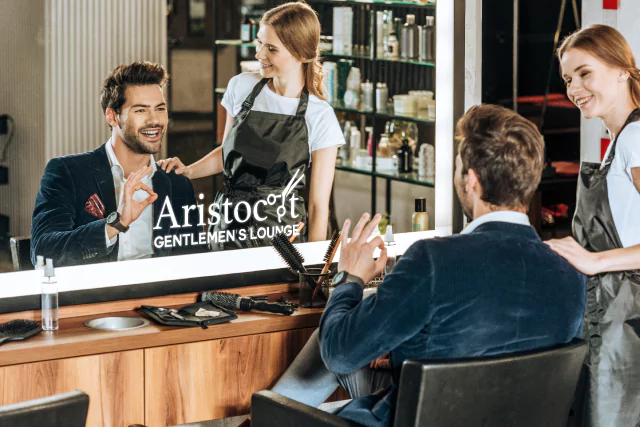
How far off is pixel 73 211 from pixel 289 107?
854mm

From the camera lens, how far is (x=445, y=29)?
3576mm

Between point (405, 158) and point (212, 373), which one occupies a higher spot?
point (405, 158)

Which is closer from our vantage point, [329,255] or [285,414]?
[285,414]

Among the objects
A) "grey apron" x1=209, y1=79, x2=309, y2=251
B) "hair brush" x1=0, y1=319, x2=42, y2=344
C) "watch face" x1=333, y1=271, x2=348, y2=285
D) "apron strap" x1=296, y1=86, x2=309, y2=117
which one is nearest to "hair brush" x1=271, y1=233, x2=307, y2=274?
"grey apron" x1=209, y1=79, x2=309, y2=251

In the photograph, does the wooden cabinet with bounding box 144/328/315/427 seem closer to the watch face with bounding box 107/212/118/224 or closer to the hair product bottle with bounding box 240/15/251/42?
the watch face with bounding box 107/212/118/224

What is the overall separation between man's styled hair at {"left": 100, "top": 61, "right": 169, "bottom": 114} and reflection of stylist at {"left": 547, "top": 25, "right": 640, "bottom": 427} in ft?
4.64

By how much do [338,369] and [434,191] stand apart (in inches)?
60.4

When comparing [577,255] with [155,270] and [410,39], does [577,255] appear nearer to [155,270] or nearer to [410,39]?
[410,39]

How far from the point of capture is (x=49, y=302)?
2752 mm

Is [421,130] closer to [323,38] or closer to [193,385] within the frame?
[323,38]

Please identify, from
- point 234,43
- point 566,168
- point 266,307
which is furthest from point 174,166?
point 566,168

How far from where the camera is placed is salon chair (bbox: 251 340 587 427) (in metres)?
2.00

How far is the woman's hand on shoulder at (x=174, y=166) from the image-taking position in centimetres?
302

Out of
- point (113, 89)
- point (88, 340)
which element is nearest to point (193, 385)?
point (88, 340)
